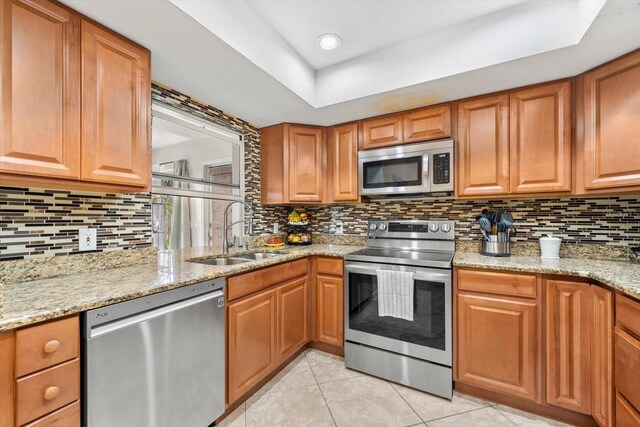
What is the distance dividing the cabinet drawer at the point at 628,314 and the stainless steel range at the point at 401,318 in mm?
773

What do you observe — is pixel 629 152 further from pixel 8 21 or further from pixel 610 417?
pixel 8 21

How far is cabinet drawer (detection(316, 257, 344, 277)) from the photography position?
2285 millimetres

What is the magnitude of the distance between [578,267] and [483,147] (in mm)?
976

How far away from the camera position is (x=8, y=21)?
3.49ft

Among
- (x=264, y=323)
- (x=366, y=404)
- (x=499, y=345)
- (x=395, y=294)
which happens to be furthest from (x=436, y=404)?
(x=264, y=323)

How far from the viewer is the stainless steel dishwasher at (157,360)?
1040 mm

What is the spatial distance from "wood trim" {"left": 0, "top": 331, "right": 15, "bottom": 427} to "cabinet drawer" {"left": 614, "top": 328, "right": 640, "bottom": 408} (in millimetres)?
2382

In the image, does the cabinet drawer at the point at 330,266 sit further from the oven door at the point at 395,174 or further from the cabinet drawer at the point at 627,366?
the cabinet drawer at the point at 627,366

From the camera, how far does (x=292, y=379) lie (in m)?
2.01

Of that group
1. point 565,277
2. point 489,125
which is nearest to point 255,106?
point 489,125

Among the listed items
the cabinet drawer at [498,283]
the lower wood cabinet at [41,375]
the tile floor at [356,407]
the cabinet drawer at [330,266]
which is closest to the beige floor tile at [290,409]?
the tile floor at [356,407]

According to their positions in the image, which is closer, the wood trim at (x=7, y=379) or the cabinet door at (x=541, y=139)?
the wood trim at (x=7, y=379)

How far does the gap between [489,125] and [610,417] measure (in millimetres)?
1820

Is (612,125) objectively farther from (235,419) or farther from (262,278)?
(235,419)
